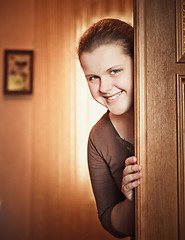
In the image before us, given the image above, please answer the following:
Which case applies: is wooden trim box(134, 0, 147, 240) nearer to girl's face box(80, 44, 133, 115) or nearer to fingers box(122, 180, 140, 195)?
fingers box(122, 180, 140, 195)

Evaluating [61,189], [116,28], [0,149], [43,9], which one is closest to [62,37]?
[43,9]

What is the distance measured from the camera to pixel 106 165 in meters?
0.99

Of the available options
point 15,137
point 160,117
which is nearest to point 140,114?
point 160,117

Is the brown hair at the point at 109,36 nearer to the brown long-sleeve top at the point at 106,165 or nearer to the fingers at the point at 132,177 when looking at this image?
the brown long-sleeve top at the point at 106,165

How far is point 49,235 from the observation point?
2.10 meters

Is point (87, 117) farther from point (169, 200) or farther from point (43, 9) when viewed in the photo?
point (169, 200)

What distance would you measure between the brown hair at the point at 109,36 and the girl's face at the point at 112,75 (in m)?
0.02

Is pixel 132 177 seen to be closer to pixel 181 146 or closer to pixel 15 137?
pixel 181 146

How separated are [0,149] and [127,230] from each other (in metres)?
1.59

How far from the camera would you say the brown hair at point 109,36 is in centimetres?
88

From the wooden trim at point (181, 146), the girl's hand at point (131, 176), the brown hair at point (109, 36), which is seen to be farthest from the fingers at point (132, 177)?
the brown hair at point (109, 36)

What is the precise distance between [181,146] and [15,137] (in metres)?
1.73

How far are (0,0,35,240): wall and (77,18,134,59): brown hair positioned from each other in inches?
55.1

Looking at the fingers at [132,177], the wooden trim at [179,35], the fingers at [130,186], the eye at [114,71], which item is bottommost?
the fingers at [130,186]
